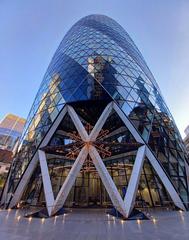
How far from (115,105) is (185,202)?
1081cm

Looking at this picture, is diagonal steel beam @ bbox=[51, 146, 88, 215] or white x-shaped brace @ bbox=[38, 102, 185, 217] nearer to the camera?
white x-shaped brace @ bbox=[38, 102, 185, 217]

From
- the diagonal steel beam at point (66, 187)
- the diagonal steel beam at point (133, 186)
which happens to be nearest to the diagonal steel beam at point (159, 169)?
the diagonal steel beam at point (133, 186)

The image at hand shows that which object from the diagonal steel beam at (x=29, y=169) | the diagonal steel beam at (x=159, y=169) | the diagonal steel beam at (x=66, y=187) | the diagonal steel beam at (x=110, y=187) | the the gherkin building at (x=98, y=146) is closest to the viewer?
the diagonal steel beam at (x=110, y=187)

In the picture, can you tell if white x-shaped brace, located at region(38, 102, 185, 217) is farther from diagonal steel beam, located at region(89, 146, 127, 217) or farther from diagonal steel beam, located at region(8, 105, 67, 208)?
diagonal steel beam, located at region(8, 105, 67, 208)

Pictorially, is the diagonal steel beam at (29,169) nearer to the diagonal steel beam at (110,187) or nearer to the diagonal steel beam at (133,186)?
the diagonal steel beam at (110,187)

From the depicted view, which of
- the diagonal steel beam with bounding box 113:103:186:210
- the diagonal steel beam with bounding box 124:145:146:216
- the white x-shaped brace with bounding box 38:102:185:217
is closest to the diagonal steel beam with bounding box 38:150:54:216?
the white x-shaped brace with bounding box 38:102:185:217

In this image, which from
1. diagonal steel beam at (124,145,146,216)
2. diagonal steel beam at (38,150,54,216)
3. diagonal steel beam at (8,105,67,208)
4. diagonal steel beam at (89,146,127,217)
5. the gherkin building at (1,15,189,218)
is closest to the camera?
diagonal steel beam at (89,146,127,217)

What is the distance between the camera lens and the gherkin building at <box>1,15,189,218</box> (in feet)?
47.1

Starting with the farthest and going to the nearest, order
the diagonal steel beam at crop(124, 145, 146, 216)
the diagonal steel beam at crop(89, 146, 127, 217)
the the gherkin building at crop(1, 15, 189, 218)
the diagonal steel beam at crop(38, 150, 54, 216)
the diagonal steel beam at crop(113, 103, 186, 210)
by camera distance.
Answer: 1. the the gherkin building at crop(1, 15, 189, 218)
2. the diagonal steel beam at crop(113, 103, 186, 210)
3. the diagonal steel beam at crop(38, 150, 54, 216)
4. the diagonal steel beam at crop(124, 145, 146, 216)
5. the diagonal steel beam at crop(89, 146, 127, 217)

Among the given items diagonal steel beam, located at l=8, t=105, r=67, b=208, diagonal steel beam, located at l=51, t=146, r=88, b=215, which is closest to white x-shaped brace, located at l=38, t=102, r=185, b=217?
diagonal steel beam, located at l=51, t=146, r=88, b=215

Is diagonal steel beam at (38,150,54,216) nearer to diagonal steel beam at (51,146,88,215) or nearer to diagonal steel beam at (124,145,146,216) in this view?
diagonal steel beam at (51,146,88,215)

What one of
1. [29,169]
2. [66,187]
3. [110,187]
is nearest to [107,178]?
[110,187]

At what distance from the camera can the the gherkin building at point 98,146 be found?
14359mm

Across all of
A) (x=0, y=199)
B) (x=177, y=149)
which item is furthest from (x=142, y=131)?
(x=0, y=199)
